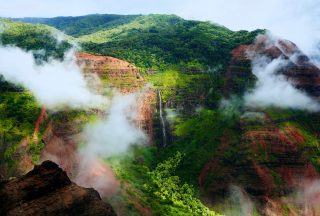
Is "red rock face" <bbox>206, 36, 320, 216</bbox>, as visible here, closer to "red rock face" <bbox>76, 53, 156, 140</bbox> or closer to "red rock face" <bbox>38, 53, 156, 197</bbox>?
"red rock face" <bbox>76, 53, 156, 140</bbox>

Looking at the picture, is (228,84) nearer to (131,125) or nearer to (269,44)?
(269,44)

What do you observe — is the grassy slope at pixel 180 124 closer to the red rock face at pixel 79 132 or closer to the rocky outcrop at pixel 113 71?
the red rock face at pixel 79 132

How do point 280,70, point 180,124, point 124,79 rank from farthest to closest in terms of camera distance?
1. point 280,70
2. point 124,79
3. point 180,124

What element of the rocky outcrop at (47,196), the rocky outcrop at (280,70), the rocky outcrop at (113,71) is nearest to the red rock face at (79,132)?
the rocky outcrop at (113,71)

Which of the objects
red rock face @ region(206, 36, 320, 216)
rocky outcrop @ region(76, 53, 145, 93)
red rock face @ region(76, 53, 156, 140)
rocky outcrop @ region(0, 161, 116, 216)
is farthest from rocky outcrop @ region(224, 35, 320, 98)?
rocky outcrop @ region(0, 161, 116, 216)

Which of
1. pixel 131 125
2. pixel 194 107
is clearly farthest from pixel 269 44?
pixel 131 125

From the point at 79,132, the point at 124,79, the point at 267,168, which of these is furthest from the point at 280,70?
the point at 79,132

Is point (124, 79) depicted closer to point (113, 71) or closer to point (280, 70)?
point (113, 71)

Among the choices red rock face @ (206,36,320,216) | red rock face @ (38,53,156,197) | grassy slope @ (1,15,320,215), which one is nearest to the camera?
red rock face @ (38,53,156,197)

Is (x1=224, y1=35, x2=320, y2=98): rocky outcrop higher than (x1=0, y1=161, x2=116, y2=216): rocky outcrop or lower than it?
higher
